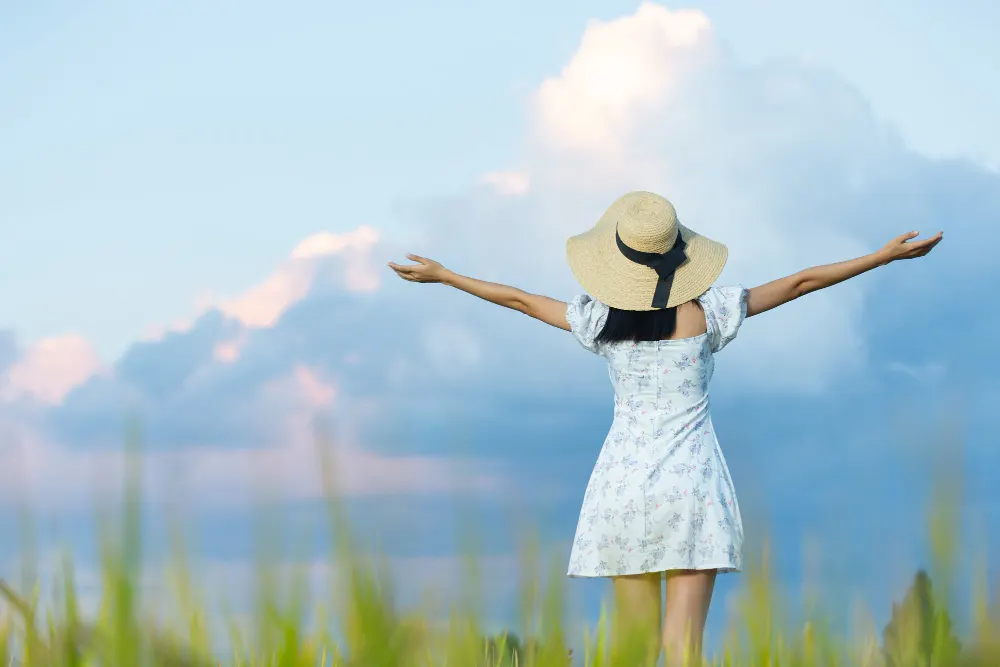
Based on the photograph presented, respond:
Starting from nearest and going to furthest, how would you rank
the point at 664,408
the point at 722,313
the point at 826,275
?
the point at 664,408
the point at 722,313
the point at 826,275

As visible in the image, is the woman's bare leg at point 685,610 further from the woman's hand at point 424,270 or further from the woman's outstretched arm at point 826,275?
the woman's hand at point 424,270

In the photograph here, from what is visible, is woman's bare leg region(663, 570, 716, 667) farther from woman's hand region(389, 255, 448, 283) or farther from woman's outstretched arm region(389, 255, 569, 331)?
woman's hand region(389, 255, 448, 283)

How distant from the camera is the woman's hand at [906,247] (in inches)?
184

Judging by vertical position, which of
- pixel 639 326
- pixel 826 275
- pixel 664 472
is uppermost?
pixel 826 275

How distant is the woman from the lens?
4.36 metres

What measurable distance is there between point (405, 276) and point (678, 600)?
190cm

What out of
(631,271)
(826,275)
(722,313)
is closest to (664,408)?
(722,313)

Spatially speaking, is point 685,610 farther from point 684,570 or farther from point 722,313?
point 722,313

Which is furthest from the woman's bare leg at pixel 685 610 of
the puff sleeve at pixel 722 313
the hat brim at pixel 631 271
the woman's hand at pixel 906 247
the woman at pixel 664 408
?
the woman's hand at pixel 906 247

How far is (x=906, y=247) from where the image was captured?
15.4 feet

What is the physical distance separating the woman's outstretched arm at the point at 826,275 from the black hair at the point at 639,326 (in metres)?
0.38

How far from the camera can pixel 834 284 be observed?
4.69 meters

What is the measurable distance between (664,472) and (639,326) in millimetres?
618

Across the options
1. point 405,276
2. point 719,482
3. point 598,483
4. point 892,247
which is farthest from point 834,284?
point 405,276
